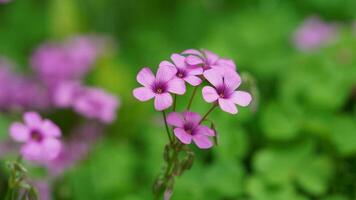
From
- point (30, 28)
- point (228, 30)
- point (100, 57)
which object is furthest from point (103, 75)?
point (30, 28)

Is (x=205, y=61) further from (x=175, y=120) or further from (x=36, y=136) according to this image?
(x=36, y=136)

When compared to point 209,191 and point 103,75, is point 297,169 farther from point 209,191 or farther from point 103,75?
point 103,75

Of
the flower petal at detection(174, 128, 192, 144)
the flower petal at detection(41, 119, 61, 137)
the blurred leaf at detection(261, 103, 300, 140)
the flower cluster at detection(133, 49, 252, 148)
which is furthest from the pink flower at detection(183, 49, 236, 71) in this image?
the blurred leaf at detection(261, 103, 300, 140)

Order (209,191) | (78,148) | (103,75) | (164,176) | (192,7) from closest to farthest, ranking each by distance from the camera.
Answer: (164,176), (209,191), (78,148), (103,75), (192,7)

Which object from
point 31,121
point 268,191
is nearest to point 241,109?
point 268,191

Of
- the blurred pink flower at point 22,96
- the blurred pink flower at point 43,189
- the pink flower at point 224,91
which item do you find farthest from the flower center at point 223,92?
the blurred pink flower at point 22,96

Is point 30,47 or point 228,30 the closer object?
point 228,30

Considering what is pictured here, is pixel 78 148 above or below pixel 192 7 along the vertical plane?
below

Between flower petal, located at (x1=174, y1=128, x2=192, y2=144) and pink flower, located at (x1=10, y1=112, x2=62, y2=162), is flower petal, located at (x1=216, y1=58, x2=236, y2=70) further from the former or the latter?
pink flower, located at (x1=10, y1=112, x2=62, y2=162)
